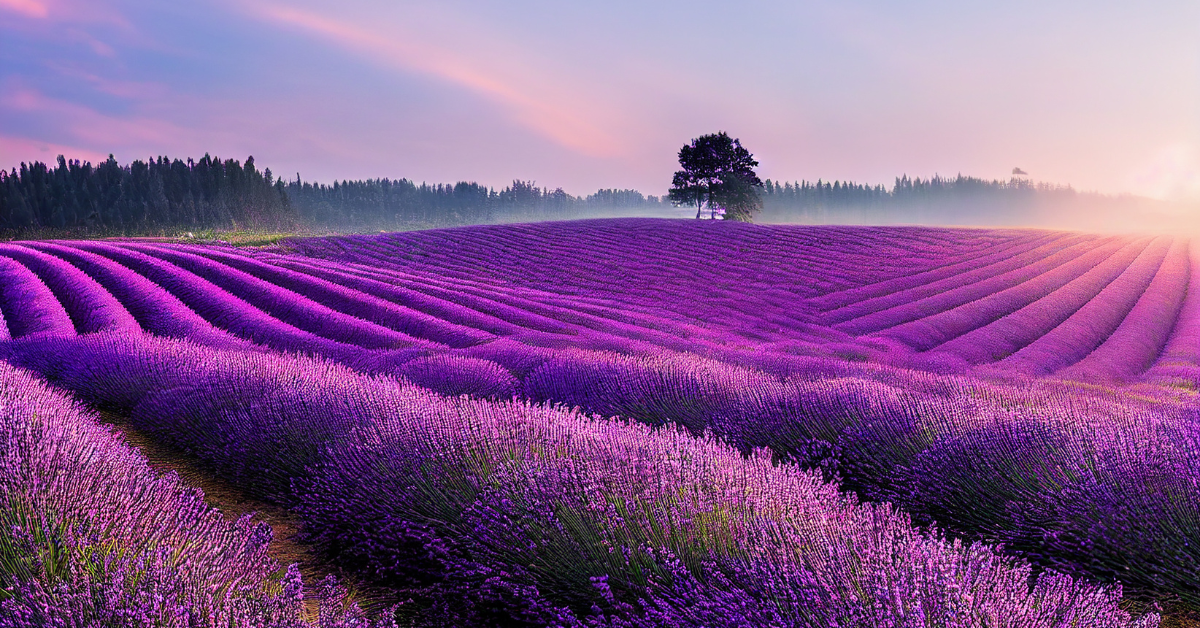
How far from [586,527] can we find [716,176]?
4497 centimetres

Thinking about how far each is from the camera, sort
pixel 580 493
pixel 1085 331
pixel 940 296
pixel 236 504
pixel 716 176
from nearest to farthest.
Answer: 1. pixel 580 493
2. pixel 236 504
3. pixel 1085 331
4. pixel 940 296
5. pixel 716 176

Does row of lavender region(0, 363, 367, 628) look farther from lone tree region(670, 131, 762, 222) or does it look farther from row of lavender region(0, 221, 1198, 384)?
lone tree region(670, 131, 762, 222)

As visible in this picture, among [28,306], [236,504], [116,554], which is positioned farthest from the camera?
[28,306]

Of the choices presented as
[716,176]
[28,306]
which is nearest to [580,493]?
[28,306]

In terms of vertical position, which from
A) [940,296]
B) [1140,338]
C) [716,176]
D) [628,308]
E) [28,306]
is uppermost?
[716,176]

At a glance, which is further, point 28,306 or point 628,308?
point 628,308

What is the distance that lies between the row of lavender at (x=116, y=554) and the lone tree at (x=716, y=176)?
43.6 m

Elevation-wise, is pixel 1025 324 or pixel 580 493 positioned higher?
pixel 580 493

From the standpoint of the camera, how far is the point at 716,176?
4506 cm

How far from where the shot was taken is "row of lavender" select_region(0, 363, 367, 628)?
5.29 feet

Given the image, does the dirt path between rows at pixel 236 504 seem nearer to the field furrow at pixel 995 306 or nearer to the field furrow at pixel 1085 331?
Result: the field furrow at pixel 1085 331

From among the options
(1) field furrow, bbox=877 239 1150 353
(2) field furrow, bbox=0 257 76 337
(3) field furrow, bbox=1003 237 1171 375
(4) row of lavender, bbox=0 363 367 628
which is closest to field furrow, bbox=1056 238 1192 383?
(3) field furrow, bbox=1003 237 1171 375

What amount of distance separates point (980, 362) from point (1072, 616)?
8.94 meters

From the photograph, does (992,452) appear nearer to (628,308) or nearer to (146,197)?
(628,308)
